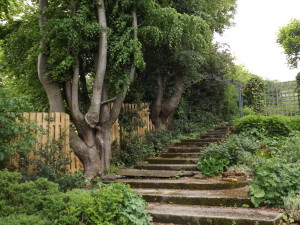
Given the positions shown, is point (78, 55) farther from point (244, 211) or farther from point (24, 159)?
point (244, 211)

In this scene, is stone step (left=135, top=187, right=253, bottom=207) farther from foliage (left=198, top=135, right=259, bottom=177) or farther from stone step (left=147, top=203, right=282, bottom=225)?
foliage (left=198, top=135, right=259, bottom=177)

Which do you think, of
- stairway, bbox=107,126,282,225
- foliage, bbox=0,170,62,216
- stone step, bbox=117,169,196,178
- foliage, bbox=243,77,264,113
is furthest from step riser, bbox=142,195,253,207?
foliage, bbox=243,77,264,113

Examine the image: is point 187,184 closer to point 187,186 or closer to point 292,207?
point 187,186

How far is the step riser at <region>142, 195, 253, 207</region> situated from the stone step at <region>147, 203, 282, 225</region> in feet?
0.61

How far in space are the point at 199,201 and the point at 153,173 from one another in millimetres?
2528

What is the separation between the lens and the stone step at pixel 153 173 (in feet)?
26.5

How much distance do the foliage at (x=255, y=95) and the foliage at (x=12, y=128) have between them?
15.0 m

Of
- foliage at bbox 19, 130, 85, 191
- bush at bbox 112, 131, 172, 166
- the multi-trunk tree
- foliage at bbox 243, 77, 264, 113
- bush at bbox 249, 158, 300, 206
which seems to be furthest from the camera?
foliage at bbox 243, 77, 264, 113

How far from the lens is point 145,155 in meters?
9.99

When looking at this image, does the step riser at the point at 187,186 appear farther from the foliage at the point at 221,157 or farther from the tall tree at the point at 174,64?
the tall tree at the point at 174,64

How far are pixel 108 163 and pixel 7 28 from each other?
212 inches

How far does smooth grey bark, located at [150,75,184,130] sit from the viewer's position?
1193 centimetres

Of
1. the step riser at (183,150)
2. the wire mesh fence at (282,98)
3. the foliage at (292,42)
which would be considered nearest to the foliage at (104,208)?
the step riser at (183,150)

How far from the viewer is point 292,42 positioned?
2256 centimetres
